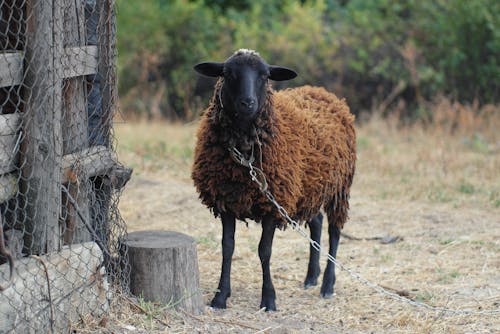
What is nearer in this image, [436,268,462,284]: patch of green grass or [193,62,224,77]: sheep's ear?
[193,62,224,77]: sheep's ear

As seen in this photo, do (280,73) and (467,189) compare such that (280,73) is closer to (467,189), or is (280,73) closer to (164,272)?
(164,272)

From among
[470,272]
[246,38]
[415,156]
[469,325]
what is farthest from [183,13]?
[469,325]

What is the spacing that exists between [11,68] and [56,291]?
1367 millimetres

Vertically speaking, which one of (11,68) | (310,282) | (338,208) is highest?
(11,68)

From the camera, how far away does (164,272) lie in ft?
17.9

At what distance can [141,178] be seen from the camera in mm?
9945

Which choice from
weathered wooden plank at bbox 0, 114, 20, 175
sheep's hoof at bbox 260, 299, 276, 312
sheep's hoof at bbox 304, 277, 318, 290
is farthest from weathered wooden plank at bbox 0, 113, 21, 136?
sheep's hoof at bbox 304, 277, 318, 290

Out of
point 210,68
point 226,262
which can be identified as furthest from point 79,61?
point 226,262

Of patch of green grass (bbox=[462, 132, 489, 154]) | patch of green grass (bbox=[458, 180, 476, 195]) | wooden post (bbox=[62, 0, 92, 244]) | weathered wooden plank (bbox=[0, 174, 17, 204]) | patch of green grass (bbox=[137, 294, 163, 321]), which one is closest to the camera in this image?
weathered wooden plank (bbox=[0, 174, 17, 204])

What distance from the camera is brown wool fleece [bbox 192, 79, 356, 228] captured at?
18.8 ft

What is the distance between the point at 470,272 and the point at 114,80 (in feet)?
11.9

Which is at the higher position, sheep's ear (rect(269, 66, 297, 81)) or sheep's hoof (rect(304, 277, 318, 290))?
sheep's ear (rect(269, 66, 297, 81))

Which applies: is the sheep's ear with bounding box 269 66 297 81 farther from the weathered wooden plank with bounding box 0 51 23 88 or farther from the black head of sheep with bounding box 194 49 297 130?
the weathered wooden plank with bounding box 0 51 23 88

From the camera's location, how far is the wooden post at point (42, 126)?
14.7ft
